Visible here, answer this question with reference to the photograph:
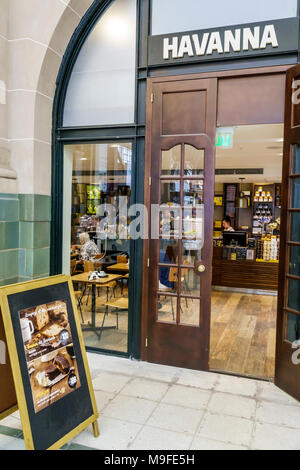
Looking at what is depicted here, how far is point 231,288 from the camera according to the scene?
834cm

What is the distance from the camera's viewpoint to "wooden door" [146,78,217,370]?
12.8ft

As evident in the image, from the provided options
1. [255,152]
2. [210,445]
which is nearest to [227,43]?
[210,445]

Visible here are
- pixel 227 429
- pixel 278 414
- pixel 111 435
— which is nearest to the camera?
pixel 111 435

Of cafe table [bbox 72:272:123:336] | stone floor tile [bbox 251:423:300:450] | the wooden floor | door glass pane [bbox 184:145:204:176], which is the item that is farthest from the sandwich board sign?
the wooden floor

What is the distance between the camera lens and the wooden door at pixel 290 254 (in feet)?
11.3

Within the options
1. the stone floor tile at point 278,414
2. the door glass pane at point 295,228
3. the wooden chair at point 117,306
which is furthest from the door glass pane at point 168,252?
the stone floor tile at point 278,414

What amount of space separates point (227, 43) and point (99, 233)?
2.51 metres

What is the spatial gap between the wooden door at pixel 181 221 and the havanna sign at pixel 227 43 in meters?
0.28

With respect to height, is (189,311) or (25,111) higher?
(25,111)

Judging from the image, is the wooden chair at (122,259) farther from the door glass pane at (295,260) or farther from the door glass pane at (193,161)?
the door glass pane at (295,260)

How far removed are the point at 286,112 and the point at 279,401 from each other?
2.71 m

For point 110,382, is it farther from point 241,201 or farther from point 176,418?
point 241,201

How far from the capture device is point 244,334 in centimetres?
535
